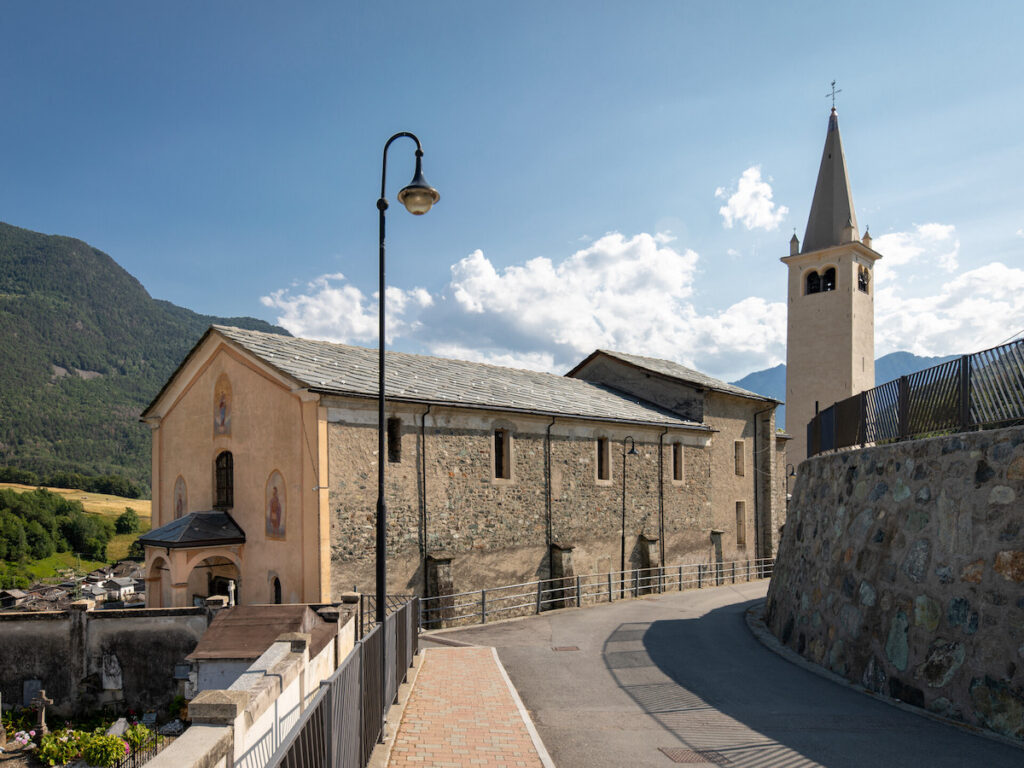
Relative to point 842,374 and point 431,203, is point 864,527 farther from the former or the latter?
point 842,374

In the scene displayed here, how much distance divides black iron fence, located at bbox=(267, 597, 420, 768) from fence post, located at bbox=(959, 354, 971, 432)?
8.72 meters

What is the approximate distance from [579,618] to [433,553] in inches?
168

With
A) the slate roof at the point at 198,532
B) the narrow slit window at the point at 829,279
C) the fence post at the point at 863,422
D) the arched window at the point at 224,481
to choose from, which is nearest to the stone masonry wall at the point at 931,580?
the fence post at the point at 863,422

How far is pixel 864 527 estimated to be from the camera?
11.5m

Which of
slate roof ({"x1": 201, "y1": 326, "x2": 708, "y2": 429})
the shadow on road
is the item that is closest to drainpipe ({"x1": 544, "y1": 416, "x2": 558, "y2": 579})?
slate roof ({"x1": 201, "y1": 326, "x2": 708, "y2": 429})

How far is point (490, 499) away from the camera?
1992cm

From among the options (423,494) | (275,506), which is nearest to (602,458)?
(423,494)

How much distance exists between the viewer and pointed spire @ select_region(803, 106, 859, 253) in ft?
131

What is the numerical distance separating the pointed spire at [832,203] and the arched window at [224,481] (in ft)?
115

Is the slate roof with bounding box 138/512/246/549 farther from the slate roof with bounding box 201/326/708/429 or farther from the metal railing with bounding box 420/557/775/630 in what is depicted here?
the metal railing with bounding box 420/557/775/630

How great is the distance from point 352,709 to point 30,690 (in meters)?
18.5

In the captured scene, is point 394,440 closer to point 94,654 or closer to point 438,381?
point 438,381

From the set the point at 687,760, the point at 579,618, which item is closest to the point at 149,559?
the point at 579,618

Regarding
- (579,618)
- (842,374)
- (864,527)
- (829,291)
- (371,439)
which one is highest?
(829,291)
